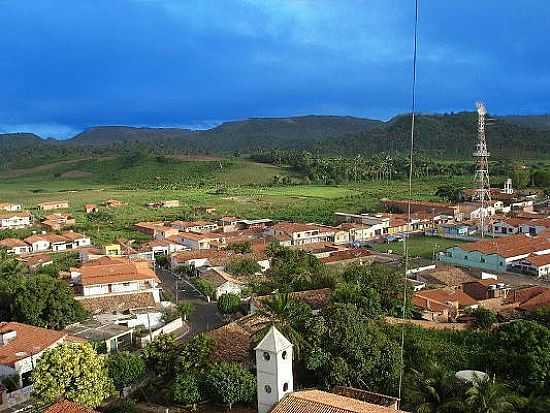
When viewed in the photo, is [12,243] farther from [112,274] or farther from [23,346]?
[23,346]

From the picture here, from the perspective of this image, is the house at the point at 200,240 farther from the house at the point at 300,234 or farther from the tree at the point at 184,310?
the tree at the point at 184,310

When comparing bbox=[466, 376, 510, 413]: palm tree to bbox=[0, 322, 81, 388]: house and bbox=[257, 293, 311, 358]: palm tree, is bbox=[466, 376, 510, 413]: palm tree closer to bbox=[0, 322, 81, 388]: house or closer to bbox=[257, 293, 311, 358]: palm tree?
bbox=[257, 293, 311, 358]: palm tree

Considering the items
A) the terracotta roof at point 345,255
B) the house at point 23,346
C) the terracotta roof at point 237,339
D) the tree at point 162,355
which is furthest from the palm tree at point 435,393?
the terracotta roof at point 345,255

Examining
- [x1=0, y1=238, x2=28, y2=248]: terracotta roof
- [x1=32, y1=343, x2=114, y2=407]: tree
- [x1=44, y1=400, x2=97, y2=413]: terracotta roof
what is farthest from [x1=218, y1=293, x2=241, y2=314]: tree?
[x1=0, y1=238, x2=28, y2=248]: terracotta roof

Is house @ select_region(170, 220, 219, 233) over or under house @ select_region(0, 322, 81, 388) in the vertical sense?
over

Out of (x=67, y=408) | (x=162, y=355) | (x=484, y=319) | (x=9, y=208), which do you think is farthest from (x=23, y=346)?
(x=9, y=208)

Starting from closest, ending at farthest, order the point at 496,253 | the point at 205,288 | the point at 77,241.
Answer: the point at 205,288
the point at 496,253
the point at 77,241

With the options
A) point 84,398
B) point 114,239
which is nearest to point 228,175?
point 114,239

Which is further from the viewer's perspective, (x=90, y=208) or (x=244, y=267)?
(x=90, y=208)
